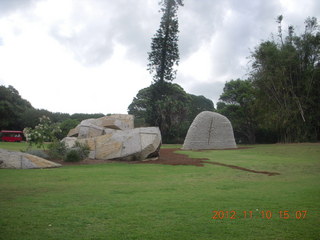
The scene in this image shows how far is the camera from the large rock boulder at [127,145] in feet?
54.6

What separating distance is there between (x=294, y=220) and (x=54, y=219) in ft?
13.1

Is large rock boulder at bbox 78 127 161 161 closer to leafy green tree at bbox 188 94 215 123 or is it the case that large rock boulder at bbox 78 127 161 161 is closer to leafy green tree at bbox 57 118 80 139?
leafy green tree at bbox 57 118 80 139

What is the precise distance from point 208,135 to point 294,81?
11.4m

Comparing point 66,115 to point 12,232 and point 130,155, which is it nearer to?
point 130,155

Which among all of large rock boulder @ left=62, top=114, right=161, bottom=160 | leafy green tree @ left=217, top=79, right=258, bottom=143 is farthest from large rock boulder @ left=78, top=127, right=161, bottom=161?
leafy green tree @ left=217, top=79, right=258, bottom=143

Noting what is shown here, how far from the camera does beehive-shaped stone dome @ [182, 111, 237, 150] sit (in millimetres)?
27609

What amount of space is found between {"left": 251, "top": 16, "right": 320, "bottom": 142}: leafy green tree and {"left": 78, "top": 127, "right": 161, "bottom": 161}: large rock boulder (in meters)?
17.8

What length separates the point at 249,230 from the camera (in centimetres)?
441

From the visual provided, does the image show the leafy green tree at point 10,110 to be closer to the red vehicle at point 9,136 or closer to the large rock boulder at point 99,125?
the red vehicle at point 9,136

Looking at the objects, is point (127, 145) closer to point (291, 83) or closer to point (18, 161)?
point (18, 161)

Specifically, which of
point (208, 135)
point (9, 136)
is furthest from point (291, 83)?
point (9, 136)

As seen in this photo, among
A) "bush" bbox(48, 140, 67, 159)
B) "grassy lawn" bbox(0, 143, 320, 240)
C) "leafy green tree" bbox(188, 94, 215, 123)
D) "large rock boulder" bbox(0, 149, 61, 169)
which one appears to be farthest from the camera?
"leafy green tree" bbox(188, 94, 215, 123)

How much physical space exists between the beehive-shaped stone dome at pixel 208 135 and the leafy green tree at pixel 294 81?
6.07 meters

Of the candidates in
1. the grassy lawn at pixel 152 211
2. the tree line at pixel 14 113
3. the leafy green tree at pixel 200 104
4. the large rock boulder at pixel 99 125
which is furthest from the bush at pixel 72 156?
the leafy green tree at pixel 200 104
